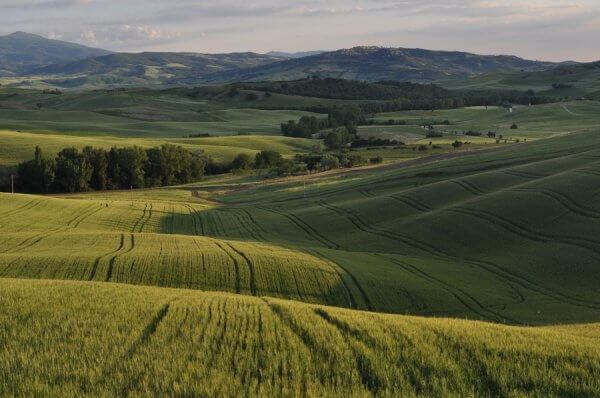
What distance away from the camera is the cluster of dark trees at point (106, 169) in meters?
92.0

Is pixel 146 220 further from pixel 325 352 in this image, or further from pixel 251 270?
pixel 325 352

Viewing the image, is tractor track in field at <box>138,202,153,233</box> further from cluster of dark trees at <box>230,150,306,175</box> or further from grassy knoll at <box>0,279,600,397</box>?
cluster of dark trees at <box>230,150,306,175</box>

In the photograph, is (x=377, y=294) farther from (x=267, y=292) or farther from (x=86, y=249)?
(x=86, y=249)

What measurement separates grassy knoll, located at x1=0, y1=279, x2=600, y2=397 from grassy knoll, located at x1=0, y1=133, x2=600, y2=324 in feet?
40.3

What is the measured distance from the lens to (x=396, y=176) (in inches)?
2906

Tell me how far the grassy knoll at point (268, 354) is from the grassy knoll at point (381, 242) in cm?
1229

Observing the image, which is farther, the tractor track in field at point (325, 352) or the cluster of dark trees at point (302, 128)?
the cluster of dark trees at point (302, 128)

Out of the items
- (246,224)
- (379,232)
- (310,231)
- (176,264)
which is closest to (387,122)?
(246,224)

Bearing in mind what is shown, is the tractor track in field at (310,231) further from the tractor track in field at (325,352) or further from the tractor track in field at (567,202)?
the tractor track in field at (325,352)

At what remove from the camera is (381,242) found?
147 feet

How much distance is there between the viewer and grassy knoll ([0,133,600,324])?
97.0 ft

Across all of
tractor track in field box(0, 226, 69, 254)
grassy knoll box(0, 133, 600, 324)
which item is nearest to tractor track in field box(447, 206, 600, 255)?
grassy knoll box(0, 133, 600, 324)

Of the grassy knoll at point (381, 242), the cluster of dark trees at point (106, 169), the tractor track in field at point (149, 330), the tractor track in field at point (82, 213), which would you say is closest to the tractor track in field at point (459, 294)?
the grassy knoll at point (381, 242)

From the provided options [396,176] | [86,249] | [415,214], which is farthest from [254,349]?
[396,176]
